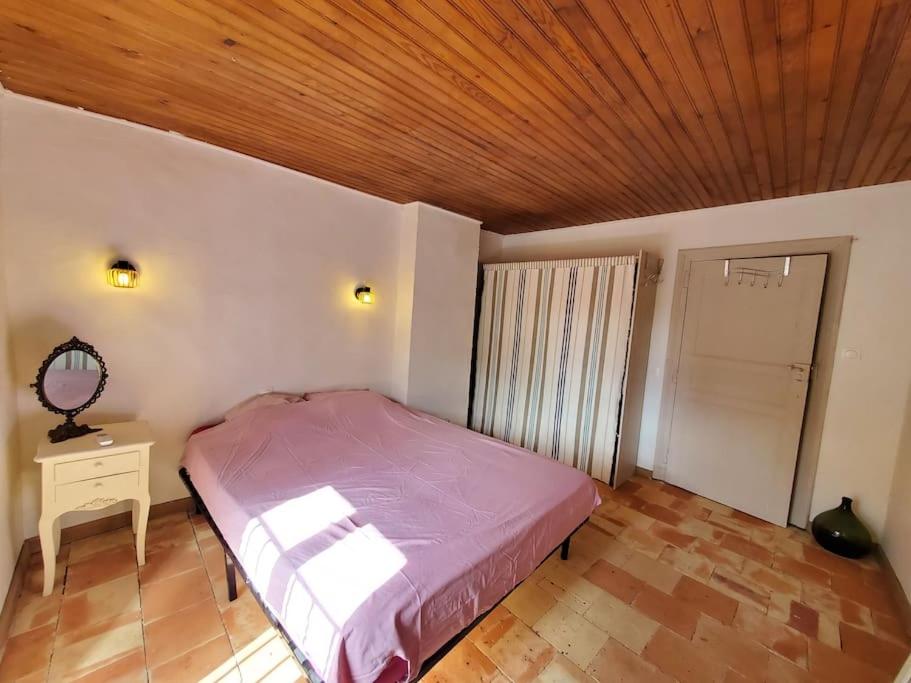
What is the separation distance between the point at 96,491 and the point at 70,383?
1.92 feet

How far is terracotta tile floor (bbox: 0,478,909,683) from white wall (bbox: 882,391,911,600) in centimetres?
18

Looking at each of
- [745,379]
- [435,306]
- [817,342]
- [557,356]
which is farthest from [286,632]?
[817,342]

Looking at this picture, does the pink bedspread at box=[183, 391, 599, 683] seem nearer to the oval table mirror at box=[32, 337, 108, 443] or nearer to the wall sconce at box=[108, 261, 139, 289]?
the oval table mirror at box=[32, 337, 108, 443]

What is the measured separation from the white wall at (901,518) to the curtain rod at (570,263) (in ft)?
6.36

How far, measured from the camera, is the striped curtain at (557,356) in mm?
3158

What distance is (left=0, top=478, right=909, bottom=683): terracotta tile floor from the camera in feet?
4.89

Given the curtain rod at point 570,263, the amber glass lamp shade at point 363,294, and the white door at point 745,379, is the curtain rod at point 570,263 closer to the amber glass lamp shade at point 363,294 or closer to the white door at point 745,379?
the white door at point 745,379

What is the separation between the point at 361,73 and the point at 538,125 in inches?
34.7

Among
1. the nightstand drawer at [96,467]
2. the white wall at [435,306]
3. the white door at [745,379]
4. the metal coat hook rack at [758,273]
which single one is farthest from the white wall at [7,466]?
the metal coat hook rack at [758,273]

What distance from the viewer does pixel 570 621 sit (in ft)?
5.82

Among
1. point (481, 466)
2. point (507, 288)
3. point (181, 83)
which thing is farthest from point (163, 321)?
point (507, 288)

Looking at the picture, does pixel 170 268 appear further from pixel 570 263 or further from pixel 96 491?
pixel 570 263

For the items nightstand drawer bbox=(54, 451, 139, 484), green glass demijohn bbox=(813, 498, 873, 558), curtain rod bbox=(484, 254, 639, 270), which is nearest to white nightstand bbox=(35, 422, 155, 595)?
nightstand drawer bbox=(54, 451, 139, 484)

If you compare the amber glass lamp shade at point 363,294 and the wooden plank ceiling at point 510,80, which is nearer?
the wooden plank ceiling at point 510,80
